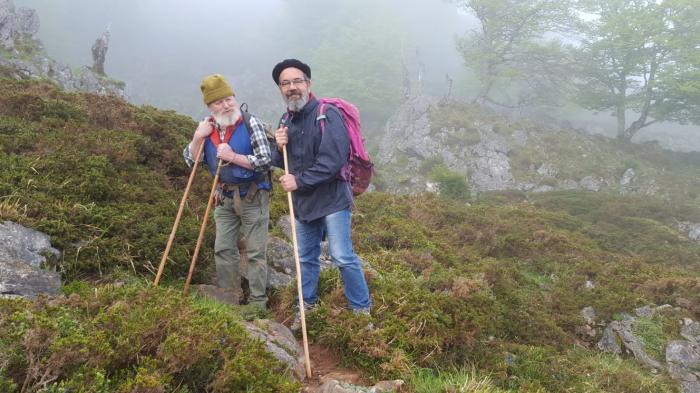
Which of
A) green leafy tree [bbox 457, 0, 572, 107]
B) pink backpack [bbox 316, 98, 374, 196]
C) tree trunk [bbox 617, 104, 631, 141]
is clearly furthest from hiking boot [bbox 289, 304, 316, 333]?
tree trunk [bbox 617, 104, 631, 141]

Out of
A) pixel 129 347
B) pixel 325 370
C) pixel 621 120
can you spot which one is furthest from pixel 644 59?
pixel 129 347

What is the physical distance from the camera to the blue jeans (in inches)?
167

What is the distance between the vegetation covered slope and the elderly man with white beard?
1.90ft

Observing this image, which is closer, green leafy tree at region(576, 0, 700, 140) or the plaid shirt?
the plaid shirt

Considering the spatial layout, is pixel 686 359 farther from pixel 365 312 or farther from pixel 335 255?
pixel 335 255

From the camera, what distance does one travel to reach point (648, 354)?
22.4 ft

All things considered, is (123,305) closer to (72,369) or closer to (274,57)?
(72,369)

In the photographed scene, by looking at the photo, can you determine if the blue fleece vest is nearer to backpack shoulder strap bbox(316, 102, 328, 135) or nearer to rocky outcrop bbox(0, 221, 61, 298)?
backpack shoulder strap bbox(316, 102, 328, 135)

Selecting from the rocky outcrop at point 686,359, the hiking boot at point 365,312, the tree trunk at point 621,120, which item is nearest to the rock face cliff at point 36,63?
the hiking boot at point 365,312

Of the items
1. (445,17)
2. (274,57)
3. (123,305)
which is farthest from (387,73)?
(123,305)

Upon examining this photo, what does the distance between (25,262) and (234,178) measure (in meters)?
2.09

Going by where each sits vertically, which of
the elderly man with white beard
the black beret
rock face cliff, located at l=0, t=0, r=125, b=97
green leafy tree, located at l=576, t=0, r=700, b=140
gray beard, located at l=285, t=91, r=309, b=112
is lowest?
the elderly man with white beard

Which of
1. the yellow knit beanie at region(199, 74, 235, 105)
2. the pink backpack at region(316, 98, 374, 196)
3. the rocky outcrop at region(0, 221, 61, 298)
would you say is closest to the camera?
the rocky outcrop at region(0, 221, 61, 298)

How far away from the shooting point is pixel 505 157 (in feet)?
90.6
